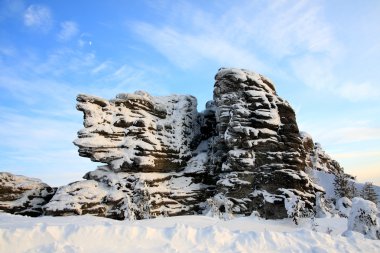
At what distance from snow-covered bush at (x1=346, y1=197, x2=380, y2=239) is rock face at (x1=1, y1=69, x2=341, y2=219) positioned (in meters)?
18.0

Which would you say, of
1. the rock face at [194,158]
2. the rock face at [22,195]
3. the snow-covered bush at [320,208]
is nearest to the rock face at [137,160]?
the rock face at [194,158]

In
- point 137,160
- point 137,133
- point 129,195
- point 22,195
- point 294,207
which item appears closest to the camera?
point 294,207

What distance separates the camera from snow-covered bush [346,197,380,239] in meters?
20.1

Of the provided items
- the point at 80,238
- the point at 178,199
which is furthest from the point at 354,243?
the point at 178,199

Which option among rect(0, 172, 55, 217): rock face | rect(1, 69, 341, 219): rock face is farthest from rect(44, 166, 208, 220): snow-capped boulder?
rect(0, 172, 55, 217): rock face

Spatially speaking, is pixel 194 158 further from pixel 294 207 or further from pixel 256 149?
pixel 294 207

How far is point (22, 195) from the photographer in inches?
1736

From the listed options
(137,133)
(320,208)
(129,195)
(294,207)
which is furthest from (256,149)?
(129,195)

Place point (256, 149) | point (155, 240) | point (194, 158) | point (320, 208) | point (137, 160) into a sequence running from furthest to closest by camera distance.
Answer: point (194, 158), point (137, 160), point (256, 149), point (320, 208), point (155, 240)

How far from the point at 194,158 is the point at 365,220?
34.7 metres

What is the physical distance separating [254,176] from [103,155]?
68.2 ft

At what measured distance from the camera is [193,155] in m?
55.0

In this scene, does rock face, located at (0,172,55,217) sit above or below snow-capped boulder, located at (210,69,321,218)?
below

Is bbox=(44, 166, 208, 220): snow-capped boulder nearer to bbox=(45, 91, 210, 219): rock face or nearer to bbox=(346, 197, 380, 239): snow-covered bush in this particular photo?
bbox=(45, 91, 210, 219): rock face
